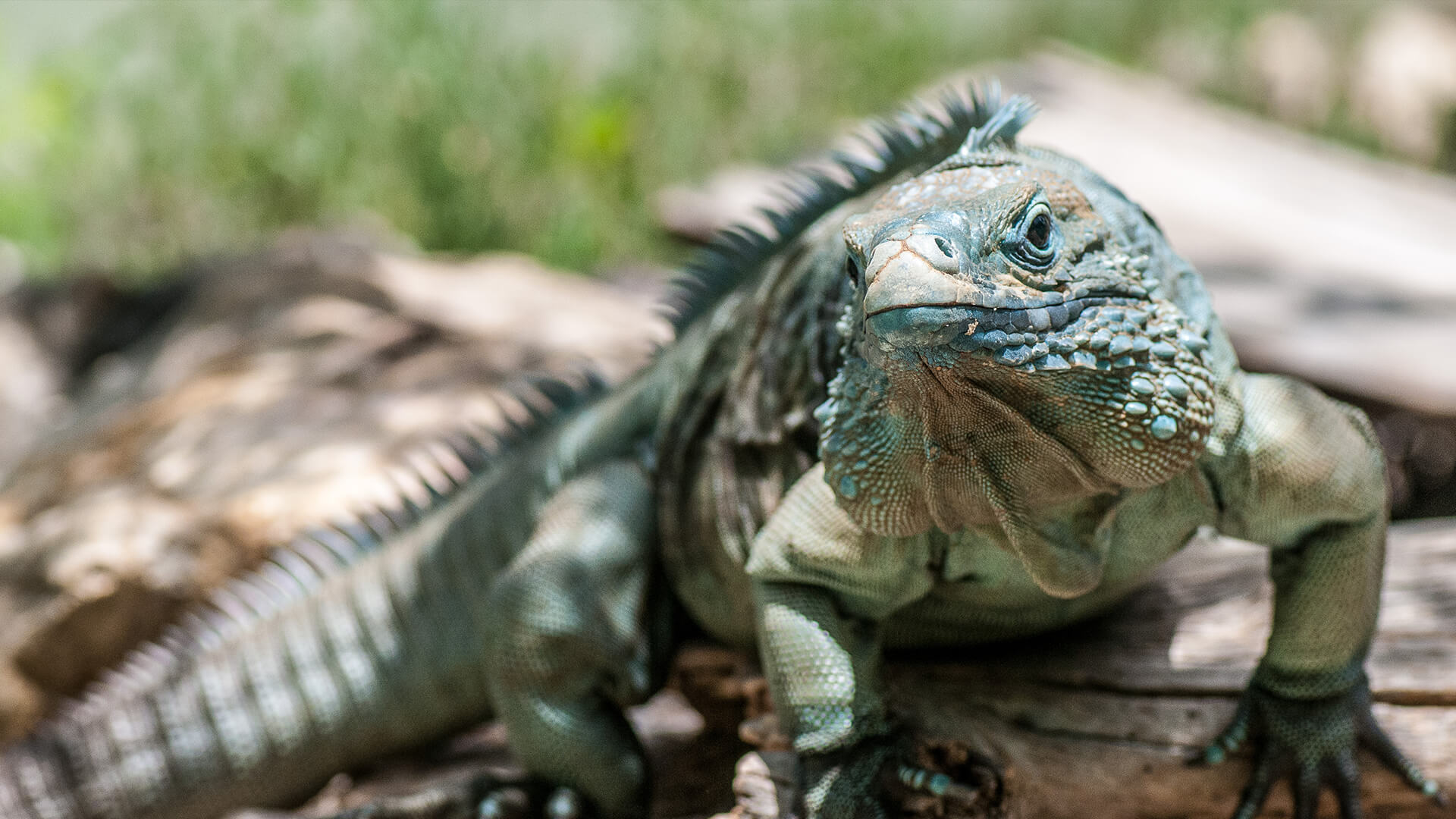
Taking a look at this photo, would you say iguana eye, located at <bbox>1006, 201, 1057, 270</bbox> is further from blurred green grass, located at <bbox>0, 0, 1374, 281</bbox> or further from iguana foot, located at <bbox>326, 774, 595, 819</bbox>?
blurred green grass, located at <bbox>0, 0, 1374, 281</bbox>

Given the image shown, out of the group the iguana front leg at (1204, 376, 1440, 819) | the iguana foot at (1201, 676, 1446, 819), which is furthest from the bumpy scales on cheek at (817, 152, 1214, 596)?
the iguana foot at (1201, 676, 1446, 819)

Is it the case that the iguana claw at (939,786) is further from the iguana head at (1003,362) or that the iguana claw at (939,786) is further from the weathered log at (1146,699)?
the iguana head at (1003,362)

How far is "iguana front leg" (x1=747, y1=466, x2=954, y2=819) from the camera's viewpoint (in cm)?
271

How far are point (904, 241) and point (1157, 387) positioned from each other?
540 millimetres

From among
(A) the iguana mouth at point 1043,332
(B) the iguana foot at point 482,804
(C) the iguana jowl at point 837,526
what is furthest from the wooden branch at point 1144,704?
(A) the iguana mouth at point 1043,332

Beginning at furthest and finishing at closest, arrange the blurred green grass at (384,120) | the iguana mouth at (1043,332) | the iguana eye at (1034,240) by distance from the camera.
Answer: the blurred green grass at (384,120) < the iguana eye at (1034,240) < the iguana mouth at (1043,332)

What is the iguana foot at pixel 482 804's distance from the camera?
3.59 m

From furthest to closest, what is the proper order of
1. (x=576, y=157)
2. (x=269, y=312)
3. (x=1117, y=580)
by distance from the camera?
(x=576, y=157)
(x=269, y=312)
(x=1117, y=580)

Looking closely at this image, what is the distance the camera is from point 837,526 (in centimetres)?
274

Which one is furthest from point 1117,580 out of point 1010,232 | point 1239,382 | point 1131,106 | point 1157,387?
point 1131,106

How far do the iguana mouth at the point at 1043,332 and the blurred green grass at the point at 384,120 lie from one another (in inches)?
285

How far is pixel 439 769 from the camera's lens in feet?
14.1

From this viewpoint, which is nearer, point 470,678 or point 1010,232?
point 1010,232

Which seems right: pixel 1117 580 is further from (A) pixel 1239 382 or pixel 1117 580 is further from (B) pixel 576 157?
(B) pixel 576 157
